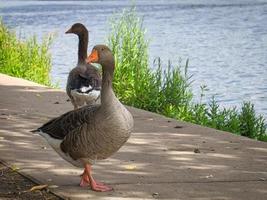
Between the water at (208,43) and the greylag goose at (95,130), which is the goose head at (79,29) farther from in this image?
the greylag goose at (95,130)

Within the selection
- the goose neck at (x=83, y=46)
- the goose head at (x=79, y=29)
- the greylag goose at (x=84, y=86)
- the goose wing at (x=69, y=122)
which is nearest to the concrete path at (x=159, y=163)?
the goose wing at (x=69, y=122)

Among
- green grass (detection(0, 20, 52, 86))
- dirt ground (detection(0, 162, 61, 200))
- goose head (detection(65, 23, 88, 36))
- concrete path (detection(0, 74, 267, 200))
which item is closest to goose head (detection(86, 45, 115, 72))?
concrete path (detection(0, 74, 267, 200))

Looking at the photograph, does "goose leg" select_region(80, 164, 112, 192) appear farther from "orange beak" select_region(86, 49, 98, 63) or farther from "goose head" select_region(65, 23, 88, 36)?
"goose head" select_region(65, 23, 88, 36)

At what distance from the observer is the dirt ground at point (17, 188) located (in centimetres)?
709

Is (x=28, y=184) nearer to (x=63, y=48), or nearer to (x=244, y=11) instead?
(x=63, y=48)

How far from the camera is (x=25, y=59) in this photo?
17578 millimetres

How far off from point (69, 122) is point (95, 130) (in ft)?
1.42

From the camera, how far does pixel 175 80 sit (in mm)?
13828

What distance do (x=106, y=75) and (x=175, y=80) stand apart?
6582 millimetres

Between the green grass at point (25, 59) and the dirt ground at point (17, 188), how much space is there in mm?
9233

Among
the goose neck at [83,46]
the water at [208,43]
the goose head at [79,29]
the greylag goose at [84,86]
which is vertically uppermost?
the goose head at [79,29]

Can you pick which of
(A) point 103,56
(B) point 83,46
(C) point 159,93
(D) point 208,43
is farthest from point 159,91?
(D) point 208,43

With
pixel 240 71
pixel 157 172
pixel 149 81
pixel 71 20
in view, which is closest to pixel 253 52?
pixel 240 71

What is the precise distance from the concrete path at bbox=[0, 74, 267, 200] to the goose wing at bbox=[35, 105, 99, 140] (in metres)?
0.50
